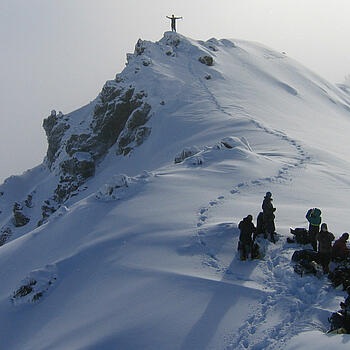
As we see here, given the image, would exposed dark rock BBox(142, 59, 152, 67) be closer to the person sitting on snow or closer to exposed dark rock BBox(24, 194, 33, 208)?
exposed dark rock BBox(24, 194, 33, 208)

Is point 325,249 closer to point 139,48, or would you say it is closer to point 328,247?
point 328,247

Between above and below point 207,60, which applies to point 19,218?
below

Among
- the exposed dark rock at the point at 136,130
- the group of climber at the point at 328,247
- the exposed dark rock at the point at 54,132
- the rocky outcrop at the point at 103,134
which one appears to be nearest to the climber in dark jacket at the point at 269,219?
the group of climber at the point at 328,247

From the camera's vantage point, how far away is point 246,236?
1008cm

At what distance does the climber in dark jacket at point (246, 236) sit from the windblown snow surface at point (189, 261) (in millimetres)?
328

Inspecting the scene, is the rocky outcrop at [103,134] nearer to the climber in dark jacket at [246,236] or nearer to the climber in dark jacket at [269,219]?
the climber in dark jacket at [269,219]

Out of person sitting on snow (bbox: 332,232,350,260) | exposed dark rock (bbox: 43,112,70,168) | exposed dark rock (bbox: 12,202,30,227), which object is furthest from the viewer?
exposed dark rock (bbox: 43,112,70,168)

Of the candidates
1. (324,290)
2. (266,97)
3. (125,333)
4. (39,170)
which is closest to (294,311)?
(324,290)

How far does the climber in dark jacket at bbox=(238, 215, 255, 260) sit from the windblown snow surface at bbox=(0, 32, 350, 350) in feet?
1.08

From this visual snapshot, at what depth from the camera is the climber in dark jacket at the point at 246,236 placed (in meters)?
10.1

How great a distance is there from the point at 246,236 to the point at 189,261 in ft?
6.04

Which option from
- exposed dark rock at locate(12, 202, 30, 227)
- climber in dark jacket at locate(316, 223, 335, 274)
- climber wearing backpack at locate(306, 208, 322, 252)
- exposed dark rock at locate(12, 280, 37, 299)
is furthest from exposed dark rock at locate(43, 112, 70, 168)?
climber in dark jacket at locate(316, 223, 335, 274)

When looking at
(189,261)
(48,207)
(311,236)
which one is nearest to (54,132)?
(48,207)

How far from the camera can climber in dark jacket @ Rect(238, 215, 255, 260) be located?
1005 centimetres
